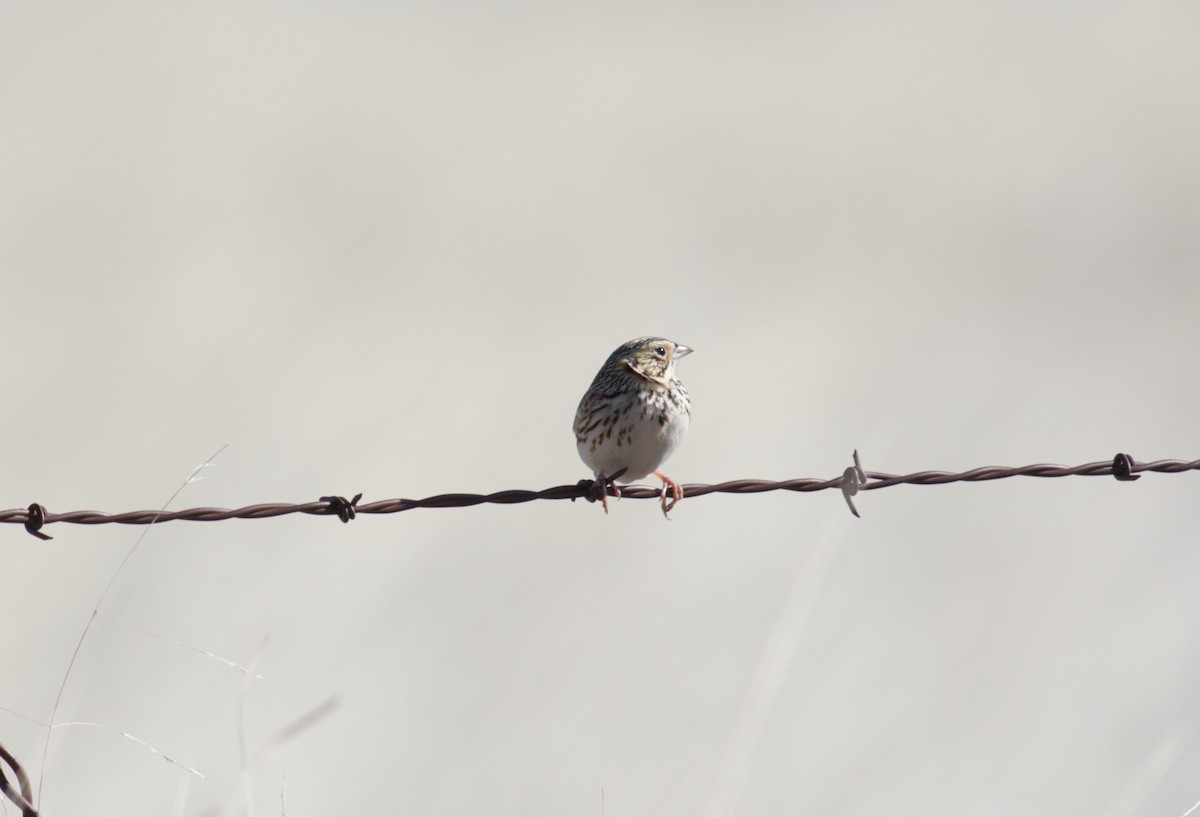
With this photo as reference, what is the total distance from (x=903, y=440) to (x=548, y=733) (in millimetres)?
8674

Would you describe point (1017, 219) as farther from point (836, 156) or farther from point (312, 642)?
point (312, 642)

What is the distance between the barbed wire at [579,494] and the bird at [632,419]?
1.11 ft

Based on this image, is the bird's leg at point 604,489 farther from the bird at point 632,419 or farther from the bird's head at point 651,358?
the bird's head at point 651,358

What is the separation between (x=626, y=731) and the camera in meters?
10.5

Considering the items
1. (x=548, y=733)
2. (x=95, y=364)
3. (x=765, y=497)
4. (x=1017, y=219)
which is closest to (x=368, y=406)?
(x=95, y=364)

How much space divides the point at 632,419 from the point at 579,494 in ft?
2.44

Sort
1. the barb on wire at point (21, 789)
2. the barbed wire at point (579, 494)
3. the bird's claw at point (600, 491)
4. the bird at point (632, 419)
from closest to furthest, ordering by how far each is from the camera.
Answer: the barb on wire at point (21, 789) < the barbed wire at point (579, 494) < the bird's claw at point (600, 491) < the bird at point (632, 419)

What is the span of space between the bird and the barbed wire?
338mm

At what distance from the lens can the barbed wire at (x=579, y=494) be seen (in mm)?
4582

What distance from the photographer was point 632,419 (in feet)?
20.4

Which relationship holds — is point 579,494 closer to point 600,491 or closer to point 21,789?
point 600,491

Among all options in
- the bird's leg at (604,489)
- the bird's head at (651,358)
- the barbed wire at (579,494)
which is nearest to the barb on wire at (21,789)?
the barbed wire at (579,494)

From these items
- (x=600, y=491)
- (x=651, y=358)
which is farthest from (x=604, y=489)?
(x=651, y=358)

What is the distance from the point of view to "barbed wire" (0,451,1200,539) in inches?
180
